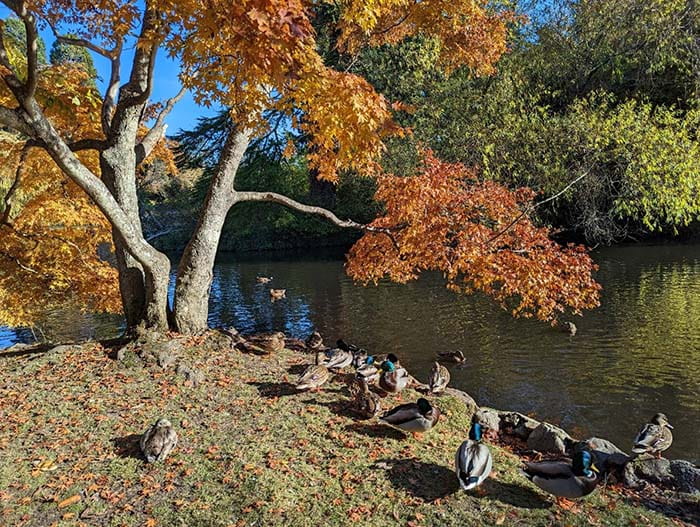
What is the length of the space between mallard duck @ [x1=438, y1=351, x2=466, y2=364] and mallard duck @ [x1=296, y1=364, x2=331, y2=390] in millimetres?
5393

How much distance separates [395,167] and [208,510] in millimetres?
18015

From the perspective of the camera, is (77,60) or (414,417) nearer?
A: (414,417)

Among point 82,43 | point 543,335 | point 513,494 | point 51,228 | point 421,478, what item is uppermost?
point 82,43

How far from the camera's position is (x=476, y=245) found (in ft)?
26.1

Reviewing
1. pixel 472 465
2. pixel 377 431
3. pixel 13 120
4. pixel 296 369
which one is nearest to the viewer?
pixel 472 465

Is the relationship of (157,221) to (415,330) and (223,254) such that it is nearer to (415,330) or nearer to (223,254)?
(223,254)

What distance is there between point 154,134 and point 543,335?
11.2 metres

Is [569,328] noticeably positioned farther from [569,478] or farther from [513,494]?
[513,494]

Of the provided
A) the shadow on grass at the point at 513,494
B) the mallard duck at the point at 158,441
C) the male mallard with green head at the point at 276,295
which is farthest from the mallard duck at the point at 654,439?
the male mallard with green head at the point at 276,295

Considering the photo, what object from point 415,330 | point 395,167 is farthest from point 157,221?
point 415,330

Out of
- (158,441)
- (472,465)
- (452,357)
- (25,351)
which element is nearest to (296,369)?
(158,441)

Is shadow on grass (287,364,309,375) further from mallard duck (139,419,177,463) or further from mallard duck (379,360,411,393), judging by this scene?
mallard duck (139,419,177,463)

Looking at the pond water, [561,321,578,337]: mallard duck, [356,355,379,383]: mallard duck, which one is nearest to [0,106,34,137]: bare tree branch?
[356,355,379,383]: mallard duck

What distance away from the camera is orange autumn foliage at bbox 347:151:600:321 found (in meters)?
7.92
